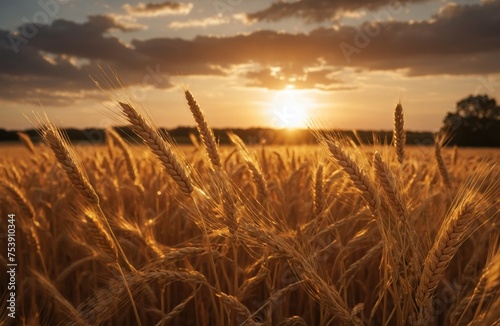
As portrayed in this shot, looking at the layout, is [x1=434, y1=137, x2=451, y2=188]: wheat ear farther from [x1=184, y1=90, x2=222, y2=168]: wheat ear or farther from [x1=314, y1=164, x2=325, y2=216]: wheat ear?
[x1=184, y1=90, x2=222, y2=168]: wheat ear

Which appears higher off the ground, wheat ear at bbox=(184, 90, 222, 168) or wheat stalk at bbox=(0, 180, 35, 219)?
wheat ear at bbox=(184, 90, 222, 168)

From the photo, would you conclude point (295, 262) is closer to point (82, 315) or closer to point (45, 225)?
point (82, 315)

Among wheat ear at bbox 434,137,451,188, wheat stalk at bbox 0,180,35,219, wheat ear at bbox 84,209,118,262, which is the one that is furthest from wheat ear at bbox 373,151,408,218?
wheat stalk at bbox 0,180,35,219

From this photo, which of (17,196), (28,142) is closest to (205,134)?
(17,196)

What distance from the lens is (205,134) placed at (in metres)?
2.21

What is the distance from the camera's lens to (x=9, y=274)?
11.0 feet

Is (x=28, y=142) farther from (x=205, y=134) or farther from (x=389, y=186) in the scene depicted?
(x=389, y=186)

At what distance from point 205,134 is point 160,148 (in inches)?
15.5

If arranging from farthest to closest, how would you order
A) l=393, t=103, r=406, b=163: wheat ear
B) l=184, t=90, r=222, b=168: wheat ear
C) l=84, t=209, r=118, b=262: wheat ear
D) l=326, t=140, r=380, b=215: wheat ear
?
l=393, t=103, r=406, b=163: wheat ear < l=184, t=90, r=222, b=168: wheat ear < l=84, t=209, r=118, b=262: wheat ear < l=326, t=140, r=380, b=215: wheat ear

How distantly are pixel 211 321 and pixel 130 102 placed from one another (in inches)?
74.8

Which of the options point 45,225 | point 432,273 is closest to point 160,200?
point 45,225

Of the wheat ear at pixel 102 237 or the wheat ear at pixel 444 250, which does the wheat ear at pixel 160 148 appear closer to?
the wheat ear at pixel 102 237

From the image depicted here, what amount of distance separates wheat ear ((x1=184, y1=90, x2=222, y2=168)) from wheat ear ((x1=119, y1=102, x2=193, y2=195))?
0.33 metres

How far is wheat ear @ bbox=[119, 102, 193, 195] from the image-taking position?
184 cm
